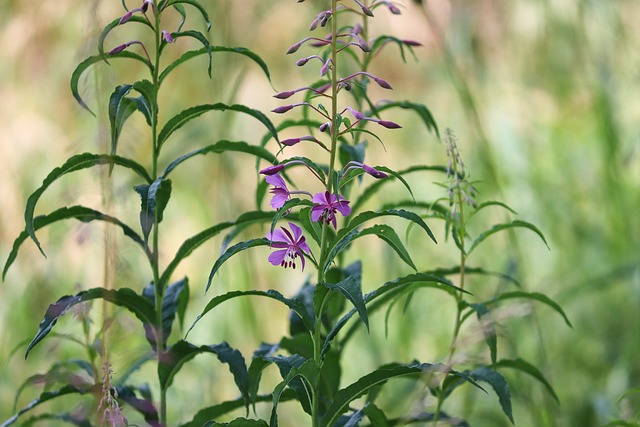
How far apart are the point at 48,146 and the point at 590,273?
1621 mm

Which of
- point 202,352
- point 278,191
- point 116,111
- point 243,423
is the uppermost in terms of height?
point 116,111

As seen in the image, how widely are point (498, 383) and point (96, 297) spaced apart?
0.47 metres

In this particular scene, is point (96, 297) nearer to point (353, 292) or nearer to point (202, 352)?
point (202, 352)

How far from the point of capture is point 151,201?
3.21 ft

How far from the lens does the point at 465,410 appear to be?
1844 millimetres

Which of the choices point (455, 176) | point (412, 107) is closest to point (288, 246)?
point (455, 176)

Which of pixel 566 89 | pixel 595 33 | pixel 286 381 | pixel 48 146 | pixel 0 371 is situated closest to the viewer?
pixel 286 381

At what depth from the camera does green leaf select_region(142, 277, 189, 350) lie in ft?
3.66

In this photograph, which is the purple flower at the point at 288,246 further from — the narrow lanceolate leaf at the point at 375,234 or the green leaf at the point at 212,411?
the green leaf at the point at 212,411

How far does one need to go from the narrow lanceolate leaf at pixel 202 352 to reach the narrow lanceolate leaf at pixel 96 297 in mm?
54

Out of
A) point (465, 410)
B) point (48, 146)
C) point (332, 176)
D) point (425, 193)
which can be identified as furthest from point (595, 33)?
point (332, 176)

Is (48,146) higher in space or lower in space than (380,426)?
higher

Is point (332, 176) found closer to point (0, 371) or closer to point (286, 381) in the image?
point (286, 381)

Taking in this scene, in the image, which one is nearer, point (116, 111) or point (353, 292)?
point (353, 292)
